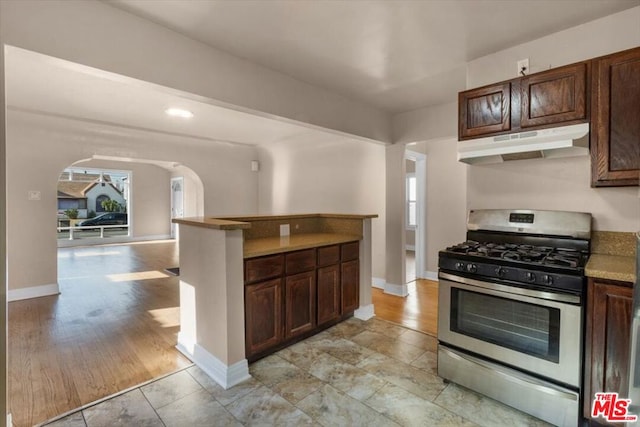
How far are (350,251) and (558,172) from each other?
1.86m

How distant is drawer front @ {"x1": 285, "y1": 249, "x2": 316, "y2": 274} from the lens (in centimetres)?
260

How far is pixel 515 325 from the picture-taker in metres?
1.86

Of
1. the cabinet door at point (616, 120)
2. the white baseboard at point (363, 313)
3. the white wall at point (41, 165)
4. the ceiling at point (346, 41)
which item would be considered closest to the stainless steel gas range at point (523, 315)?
the cabinet door at point (616, 120)

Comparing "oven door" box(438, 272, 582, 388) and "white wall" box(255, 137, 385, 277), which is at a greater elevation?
"white wall" box(255, 137, 385, 277)

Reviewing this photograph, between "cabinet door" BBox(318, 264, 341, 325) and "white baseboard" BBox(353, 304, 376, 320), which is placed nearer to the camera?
"cabinet door" BBox(318, 264, 341, 325)

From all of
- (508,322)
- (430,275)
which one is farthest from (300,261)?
(430,275)

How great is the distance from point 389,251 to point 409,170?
4.04 m

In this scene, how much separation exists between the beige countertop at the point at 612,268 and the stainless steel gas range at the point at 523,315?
0.17 ft

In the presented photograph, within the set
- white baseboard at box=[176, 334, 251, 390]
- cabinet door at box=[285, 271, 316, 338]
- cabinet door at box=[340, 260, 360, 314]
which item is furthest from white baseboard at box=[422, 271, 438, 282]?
white baseboard at box=[176, 334, 251, 390]

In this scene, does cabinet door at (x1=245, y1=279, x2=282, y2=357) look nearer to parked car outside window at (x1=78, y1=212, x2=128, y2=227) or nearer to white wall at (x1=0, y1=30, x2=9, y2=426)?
white wall at (x1=0, y1=30, x2=9, y2=426)

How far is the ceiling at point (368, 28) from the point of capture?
6.31 feet

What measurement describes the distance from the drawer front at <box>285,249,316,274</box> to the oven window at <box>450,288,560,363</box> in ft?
3.96

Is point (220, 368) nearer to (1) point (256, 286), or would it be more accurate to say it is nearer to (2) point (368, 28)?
(1) point (256, 286)

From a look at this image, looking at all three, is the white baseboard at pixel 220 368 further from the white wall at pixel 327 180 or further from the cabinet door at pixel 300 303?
the white wall at pixel 327 180
